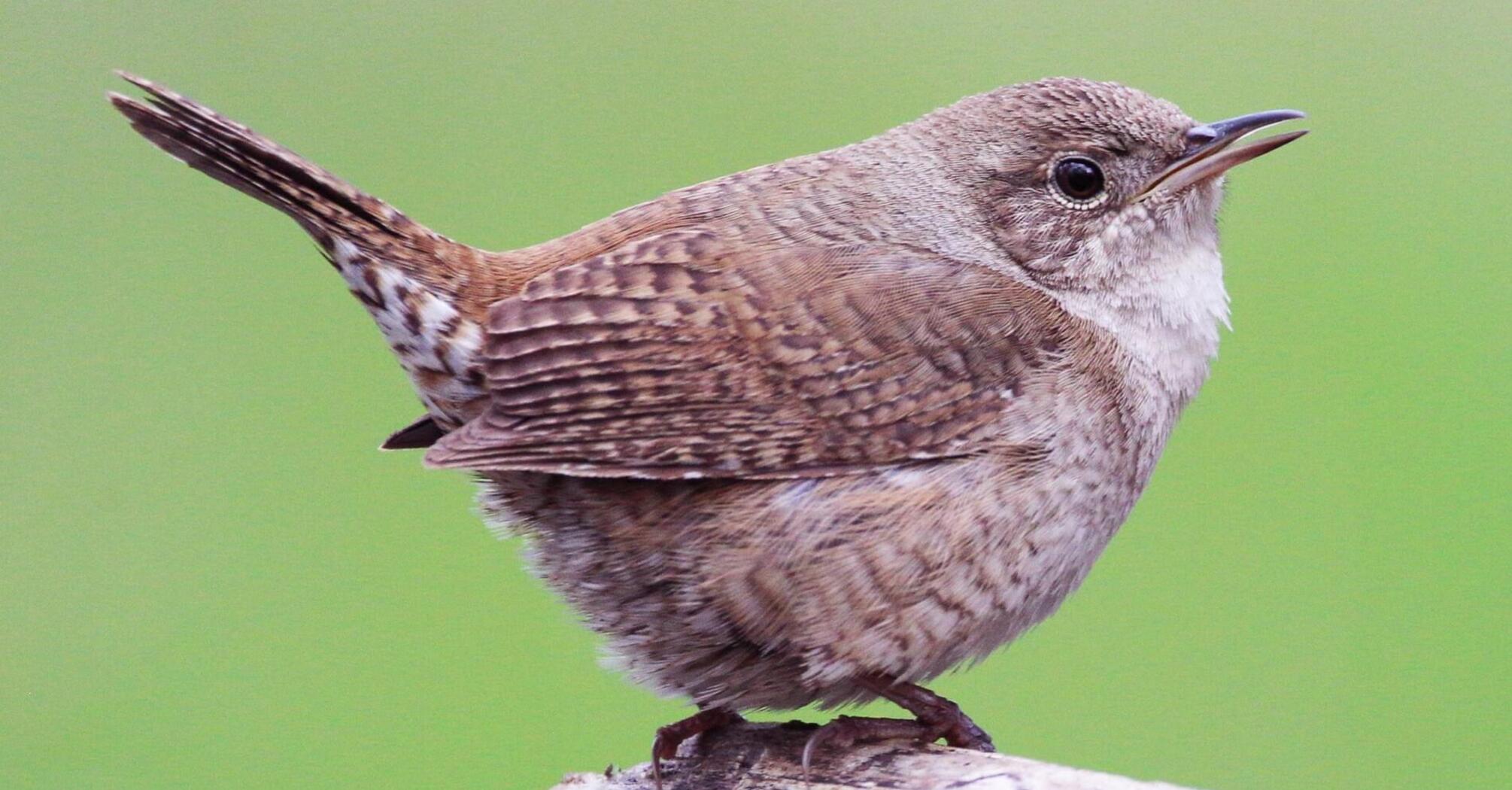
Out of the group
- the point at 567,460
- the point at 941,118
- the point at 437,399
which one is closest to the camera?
the point at 567,460

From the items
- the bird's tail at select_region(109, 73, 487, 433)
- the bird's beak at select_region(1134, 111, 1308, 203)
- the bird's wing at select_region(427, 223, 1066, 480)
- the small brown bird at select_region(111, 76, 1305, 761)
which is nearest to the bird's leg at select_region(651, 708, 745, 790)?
the small brown bird at select_region(111, 76, 1305, 761)

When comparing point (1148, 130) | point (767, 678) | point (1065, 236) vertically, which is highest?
point (1148, 130)

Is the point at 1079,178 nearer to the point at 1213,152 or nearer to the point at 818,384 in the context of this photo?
the point at 1213,152

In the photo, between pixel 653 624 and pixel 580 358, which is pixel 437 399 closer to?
pixel 580 358

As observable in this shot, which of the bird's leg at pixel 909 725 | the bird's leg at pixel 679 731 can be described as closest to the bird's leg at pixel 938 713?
the bird's leg at pixel 909 725

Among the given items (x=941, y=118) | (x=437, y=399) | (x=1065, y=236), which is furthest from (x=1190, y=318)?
(x=437, y=399)

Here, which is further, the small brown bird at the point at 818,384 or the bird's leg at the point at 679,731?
the bird's leg at the point at 679,731

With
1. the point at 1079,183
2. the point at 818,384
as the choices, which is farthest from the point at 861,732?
the point at 1079,183

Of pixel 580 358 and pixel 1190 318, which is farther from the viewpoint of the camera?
pixel 1190 318

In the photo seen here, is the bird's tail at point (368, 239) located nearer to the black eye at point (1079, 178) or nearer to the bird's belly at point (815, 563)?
the bird's belly at point (815, 563)
